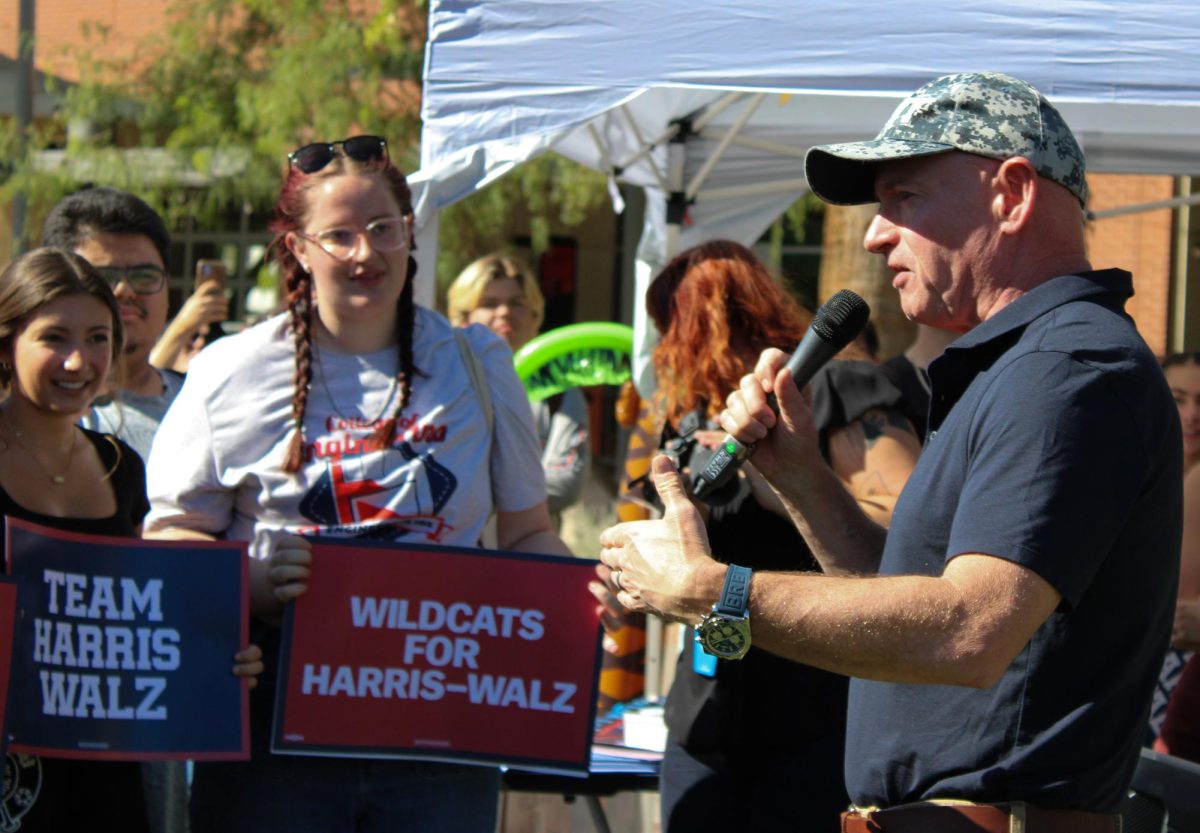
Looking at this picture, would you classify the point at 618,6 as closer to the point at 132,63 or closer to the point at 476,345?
the point at 476,345

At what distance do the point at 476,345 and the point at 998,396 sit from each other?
1533 millimetres

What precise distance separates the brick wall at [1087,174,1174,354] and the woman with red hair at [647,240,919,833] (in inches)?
415

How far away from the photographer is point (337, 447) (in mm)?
3014

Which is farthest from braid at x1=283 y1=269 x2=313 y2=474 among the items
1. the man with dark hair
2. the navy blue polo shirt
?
the navy blue polo shirt

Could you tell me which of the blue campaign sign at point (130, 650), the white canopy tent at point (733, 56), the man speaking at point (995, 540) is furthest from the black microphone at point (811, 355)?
the white canopy tent at point (733, 56)

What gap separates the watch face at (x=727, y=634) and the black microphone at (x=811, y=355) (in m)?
0.47

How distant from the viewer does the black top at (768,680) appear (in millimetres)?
3328

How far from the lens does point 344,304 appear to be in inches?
122

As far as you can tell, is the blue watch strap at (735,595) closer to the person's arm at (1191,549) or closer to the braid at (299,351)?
the braid at (299,351)

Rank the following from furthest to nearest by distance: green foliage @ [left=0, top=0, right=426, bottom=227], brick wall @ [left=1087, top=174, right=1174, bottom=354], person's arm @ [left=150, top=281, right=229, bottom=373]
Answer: brick wall @ [left=1087, top=174, right=1174, bottom=354]
green foliage @ [left=0, top=0, right=426, bottom=227]
person's arm @ [left=150, top=281, right=229, bottom=373]

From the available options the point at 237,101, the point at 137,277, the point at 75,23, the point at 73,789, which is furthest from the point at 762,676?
the point at 75,23

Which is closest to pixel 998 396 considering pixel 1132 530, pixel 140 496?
pixel 1132 530

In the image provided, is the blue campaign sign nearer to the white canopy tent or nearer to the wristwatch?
the wristwatch

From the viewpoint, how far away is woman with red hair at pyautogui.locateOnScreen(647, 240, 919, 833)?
3.31 meters
